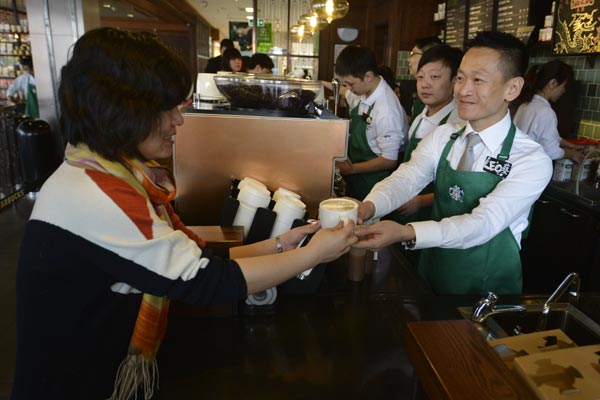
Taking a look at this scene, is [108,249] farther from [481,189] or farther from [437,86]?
[437,86]

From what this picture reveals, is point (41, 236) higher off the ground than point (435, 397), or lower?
higher

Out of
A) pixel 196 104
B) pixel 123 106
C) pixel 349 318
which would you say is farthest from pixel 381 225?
pixel 196 104

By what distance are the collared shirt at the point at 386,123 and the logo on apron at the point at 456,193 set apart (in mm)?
1433

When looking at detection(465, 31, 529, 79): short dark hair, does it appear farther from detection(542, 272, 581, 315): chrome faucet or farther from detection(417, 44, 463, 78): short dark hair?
detection(417, 44, 463, 78): short dark hair

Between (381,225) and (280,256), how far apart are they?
466mm

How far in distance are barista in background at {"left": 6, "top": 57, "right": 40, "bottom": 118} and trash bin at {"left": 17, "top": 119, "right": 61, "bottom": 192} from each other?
5.48 ft

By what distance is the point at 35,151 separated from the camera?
552cm

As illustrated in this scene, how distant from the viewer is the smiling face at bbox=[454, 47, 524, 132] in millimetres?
1583

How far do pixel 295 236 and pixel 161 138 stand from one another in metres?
0.56

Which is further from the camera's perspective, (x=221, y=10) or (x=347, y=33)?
(x=221, y=10)

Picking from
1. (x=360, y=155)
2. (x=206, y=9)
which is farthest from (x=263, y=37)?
(x=360, y=155)

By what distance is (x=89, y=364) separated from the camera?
0.99 metres

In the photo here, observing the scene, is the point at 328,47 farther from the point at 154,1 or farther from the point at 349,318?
the point at 349,318

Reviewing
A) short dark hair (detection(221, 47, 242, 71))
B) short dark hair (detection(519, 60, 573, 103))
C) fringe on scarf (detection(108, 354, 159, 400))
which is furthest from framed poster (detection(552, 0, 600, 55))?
short dark hair (detection(221, 47, 242, 71))
